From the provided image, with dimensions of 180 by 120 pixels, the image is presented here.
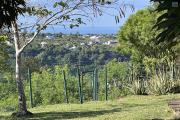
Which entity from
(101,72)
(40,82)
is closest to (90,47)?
(40,82)

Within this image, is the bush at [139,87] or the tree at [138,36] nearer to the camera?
the bush at [139,87]

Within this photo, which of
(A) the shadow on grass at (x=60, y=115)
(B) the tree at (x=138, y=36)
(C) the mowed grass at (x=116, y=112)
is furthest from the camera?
(B) the tree at (x=138, y=36)

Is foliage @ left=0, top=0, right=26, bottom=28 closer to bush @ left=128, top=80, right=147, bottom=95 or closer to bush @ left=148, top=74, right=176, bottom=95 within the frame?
bush @ left=148, top=74, right=176, bottom=95

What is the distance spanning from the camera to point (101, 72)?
27609 mm

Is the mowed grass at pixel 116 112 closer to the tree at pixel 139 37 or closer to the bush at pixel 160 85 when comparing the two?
the bush at pixel 160 85

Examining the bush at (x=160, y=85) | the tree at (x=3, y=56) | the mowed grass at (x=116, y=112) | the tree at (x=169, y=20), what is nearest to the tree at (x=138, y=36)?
the tree at (x=3, y=56)

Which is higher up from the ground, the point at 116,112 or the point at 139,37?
the point at 139,37

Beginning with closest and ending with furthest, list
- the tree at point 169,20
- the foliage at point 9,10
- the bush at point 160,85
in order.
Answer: the foliage at point 9,10 < the tree at point 169,20 < the bush at point 160,85

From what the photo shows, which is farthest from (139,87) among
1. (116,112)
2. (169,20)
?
(169,20)

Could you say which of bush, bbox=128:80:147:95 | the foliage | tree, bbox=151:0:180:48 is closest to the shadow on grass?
bush, bbox=128:80:147:95

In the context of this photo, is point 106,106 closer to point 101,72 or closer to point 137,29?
point 101,72

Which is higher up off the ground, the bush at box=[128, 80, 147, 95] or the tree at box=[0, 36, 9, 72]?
the tree at box=[0, 36, 9, 72]

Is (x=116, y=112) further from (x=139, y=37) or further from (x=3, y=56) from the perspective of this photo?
(x=139, y=37)

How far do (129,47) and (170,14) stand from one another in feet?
88.3
